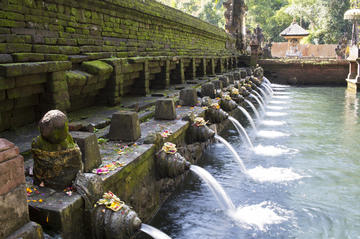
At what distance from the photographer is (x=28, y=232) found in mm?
2545

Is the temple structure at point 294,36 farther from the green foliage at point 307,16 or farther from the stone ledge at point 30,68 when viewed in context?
the stone ledge at point 30,68

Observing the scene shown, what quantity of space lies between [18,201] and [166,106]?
460cm

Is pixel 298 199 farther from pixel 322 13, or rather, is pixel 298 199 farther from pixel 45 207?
pixel 322 13

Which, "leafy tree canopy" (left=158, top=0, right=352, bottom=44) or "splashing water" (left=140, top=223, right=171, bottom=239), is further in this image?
"leafy tree canopy" (left=158, top=0, right=352, bottom=44)

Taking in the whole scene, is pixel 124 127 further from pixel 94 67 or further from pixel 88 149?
pixel 94 67

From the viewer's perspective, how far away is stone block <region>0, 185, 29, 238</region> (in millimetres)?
2404

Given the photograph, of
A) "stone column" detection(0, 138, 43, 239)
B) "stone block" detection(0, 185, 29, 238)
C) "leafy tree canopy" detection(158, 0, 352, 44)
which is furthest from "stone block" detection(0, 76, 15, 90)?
"leafy tree canopy" detection(158, 0, 352, 44)

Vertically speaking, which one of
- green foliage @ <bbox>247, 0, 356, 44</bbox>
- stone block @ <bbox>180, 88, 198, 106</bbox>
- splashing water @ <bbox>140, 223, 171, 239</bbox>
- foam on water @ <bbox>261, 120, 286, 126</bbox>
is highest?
green foliage @ <bbox>247, 0, 356, 44</bbox>

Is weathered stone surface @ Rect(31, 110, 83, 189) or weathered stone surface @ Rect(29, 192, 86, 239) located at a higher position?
weathered stone surface @ Rect(31, 110, 83, 189)

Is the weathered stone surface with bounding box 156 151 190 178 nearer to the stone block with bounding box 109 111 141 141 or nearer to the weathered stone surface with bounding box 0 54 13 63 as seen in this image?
the stone block with bounding box 109 111 141 141

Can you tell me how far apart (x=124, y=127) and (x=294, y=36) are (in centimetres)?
4200

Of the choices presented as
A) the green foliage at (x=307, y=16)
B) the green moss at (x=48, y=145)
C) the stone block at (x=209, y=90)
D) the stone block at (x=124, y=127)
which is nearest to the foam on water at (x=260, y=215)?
the stone block at (x=124, y=127)

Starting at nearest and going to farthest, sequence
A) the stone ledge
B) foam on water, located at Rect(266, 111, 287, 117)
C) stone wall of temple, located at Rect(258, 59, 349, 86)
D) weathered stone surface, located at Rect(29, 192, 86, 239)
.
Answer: weathered stone surface, located at Rect(29, 192, 86, 239) → the stone ledge → foam on water, located at Rect(266, 111, 287, 117) → stone wall of temple, located at Rect(258, 59, 349, 86)

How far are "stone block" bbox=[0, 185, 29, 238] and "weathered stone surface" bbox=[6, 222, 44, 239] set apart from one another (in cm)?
3
